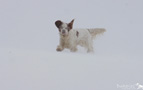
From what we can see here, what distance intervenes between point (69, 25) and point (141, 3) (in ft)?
32.0

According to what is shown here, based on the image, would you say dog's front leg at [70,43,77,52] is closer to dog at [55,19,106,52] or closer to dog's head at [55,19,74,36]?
dog at [55,19,106,52]

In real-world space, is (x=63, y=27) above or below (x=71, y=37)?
above

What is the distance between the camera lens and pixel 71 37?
8102 mm

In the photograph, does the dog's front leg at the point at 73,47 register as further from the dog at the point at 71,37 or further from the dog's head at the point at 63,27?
the dog's head at the point at 63,27

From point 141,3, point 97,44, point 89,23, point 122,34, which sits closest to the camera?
point 97,44

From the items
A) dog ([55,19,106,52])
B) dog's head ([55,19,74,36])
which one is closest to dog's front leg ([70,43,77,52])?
dog ([55,19,106,52])

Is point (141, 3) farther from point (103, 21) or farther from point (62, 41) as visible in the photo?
point (62, 41)

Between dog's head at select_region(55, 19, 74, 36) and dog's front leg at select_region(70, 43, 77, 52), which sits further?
dog's front leg at select_region(70, 43, 77, 52)

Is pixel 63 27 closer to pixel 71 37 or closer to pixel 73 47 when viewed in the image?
pixel 71 37

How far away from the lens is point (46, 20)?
51.8 ft

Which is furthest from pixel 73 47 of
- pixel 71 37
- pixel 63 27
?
pixel 63 27

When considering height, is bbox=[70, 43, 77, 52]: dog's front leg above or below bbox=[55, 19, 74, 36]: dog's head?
below

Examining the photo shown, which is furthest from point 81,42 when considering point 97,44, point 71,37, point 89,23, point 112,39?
point 89,23

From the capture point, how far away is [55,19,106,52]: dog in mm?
7957
